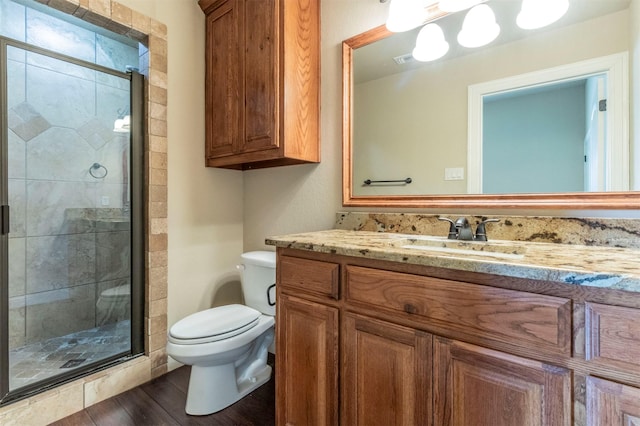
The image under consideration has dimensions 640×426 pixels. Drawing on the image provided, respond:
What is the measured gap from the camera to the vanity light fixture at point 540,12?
3.87 feet

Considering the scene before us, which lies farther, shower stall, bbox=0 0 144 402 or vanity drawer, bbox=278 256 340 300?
shower stall, bbox=0 0 144 402

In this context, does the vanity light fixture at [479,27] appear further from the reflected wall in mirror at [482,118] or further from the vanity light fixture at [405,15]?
the vanity light fixture at [405,15]

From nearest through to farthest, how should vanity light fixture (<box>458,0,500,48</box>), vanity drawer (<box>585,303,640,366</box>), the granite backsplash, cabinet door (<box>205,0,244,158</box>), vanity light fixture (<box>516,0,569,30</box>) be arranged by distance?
vanity drawer (<box>585,303,640,366</box>) → the granite backsplash → vanity light fixture (<box>516,0,569,30</box>) → vanity light fixture (<box>458,0,500,48</box>) → cabinet door (<box>205,0,244,158</box>)

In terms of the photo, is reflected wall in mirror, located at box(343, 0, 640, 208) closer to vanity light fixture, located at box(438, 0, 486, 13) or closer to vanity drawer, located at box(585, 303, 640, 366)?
vanity light fixture, located at box(438, 0, 486, 13)

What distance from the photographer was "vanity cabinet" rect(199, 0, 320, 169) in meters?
1.63

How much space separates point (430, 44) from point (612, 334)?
1.33 metres

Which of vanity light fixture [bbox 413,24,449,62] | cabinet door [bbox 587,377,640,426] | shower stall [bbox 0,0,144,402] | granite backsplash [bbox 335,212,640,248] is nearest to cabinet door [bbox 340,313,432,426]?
cabinet door [bbox 587,377,640,426]

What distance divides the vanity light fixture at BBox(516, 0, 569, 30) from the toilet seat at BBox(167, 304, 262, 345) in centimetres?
187

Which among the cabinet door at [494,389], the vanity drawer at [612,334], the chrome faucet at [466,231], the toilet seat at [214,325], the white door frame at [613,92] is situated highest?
the white door frame at [613,92]

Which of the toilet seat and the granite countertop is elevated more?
the granite countertop

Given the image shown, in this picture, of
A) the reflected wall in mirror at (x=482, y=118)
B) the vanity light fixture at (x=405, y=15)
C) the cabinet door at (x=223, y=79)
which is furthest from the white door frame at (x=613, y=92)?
the cabinet door at (x=223, y=79)

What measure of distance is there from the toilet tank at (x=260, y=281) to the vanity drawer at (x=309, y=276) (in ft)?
1.77

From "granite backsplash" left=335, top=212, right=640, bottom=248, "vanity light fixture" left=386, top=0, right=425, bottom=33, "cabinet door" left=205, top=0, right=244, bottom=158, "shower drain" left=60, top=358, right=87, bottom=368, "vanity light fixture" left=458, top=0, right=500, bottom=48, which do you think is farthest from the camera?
"cabinet door" left=205, top=0, right=244, bottom=158

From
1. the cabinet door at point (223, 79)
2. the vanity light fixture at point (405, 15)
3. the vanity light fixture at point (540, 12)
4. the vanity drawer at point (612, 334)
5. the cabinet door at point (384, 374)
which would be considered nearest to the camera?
the vanity drawer at point (612, 334)
